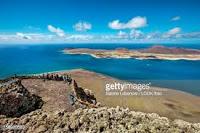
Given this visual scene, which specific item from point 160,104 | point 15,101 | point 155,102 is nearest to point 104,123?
point 15,101

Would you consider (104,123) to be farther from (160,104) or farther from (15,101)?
(160,104)

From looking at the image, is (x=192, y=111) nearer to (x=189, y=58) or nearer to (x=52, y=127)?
(x=52, y=127)

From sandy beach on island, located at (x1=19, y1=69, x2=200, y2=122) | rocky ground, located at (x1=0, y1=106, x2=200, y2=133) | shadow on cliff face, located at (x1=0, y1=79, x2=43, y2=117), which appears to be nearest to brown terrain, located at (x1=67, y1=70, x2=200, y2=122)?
sandy beach on island, located at (x1=19, y1=69, x2=200, y2=122)

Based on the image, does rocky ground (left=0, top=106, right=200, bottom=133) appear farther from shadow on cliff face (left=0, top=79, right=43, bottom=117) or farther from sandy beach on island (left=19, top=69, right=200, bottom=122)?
sandy beach on island (left=19, top=69, right=200, bottom=122)

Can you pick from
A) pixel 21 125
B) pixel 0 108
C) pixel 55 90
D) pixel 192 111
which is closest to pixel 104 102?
pixel 192 111

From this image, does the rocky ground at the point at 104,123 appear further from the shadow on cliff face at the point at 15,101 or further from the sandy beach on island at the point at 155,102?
the sandy beach on island at the point at 155,102
